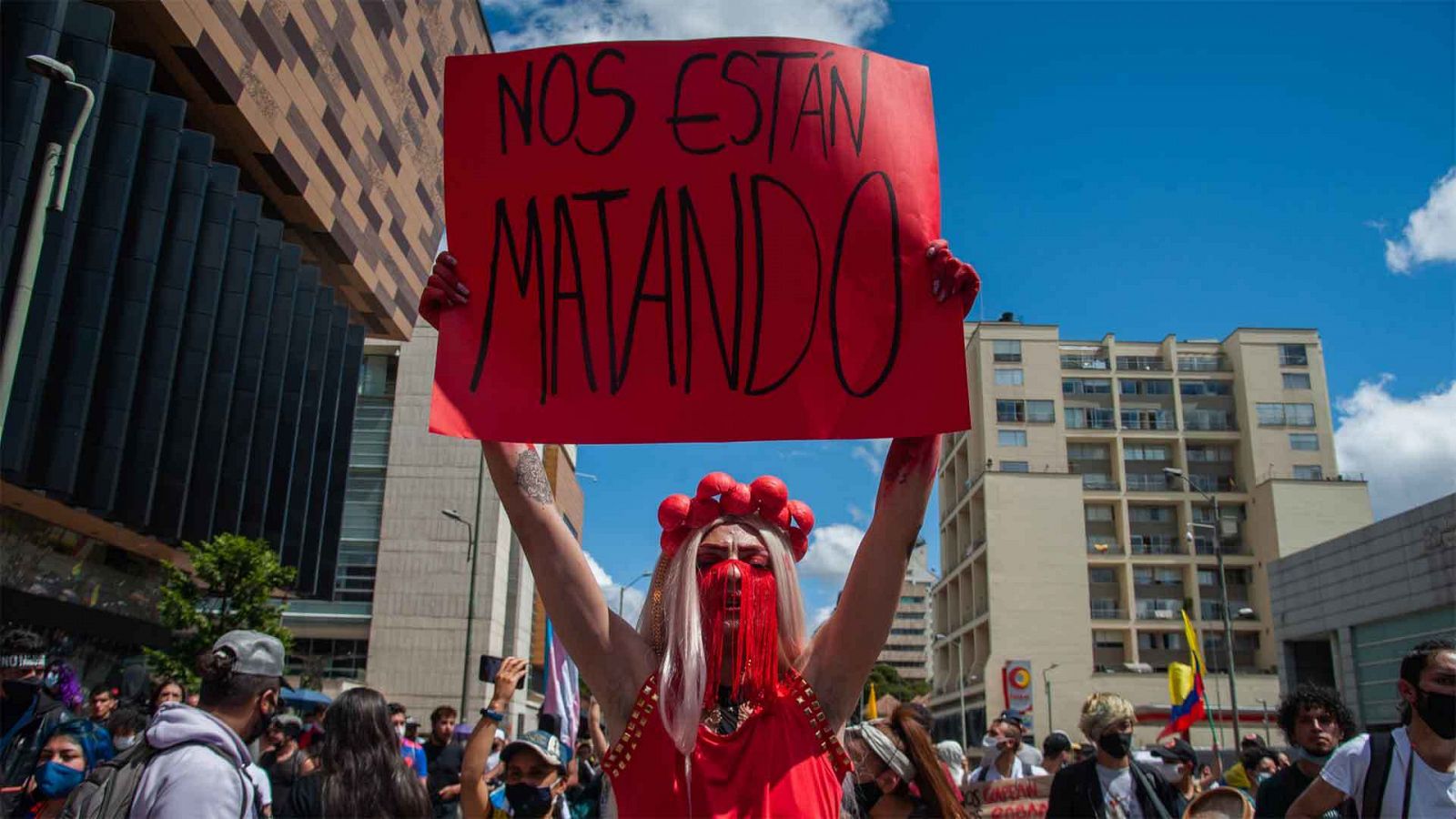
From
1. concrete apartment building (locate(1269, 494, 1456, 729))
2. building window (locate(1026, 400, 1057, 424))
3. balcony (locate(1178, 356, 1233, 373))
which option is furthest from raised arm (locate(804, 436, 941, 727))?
balcony (locate(1178, 356, 1233, 373))

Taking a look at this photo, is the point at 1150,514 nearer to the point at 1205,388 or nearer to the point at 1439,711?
the point at 1205,388

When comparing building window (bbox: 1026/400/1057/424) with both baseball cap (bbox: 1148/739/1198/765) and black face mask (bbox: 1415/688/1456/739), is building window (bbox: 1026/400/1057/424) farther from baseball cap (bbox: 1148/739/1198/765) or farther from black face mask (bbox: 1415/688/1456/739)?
black face mask (bbox: 1415/688/1456/739)

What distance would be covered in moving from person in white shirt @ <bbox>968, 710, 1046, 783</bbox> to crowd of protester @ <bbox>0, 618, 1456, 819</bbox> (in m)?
1.97

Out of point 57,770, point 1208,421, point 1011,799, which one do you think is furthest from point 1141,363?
point 57,770

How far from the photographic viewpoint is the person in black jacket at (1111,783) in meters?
5.07

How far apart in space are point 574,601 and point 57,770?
4.55 m

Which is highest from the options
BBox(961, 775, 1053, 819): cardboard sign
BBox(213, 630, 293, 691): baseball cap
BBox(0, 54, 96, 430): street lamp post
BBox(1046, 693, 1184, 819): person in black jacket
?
BBox(0, 54, 96, 430): street lamp post

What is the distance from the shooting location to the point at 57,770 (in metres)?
5.46

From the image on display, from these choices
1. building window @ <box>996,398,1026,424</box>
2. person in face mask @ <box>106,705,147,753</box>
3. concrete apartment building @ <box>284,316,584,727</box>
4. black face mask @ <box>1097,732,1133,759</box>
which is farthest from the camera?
building window @ <box>996,398,1026,424</box>

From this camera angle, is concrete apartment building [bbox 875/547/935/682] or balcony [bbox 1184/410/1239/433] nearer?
balcony [bbox 1184/410/1239/433]

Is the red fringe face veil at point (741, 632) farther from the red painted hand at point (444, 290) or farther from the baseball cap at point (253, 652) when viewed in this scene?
the baseball cap at point (253, 652)

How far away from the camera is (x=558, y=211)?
2871mm

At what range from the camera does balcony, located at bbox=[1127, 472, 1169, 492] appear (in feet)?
217

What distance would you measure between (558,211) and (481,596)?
141 ft
